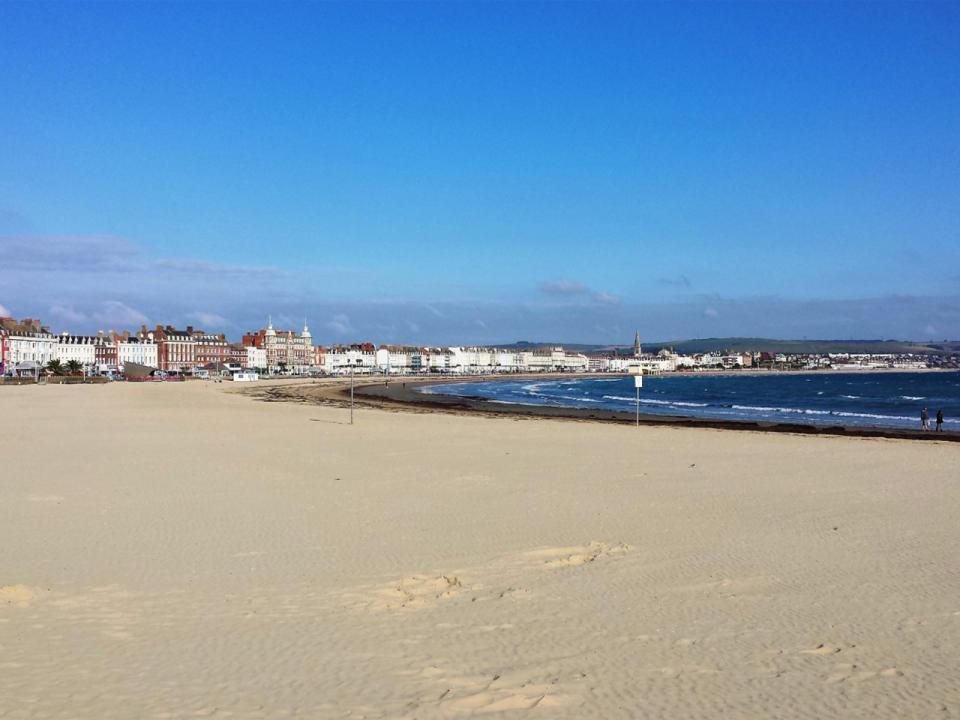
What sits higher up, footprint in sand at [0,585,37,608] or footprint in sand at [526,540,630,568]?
footprint in sand at [0,585,37,608]

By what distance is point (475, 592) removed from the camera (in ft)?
22.5

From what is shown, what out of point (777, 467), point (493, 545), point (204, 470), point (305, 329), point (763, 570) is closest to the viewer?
point (763, 570)

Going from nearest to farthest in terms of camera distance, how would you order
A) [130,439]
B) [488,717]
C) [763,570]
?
1. [488,717]
2. [763,570]
3. [130,439]

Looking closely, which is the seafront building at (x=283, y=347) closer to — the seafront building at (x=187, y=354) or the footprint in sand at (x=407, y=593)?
the seafront building at (x=187, y=354)

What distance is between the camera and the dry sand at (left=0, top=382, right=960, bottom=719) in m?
4.71

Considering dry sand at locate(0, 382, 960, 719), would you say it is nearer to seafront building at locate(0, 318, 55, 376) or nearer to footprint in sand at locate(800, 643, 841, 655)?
footprint in sand at locate(800, 643, 841, 655)

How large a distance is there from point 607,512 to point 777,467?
6.69 metres

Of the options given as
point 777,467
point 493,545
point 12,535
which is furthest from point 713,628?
point 777,467

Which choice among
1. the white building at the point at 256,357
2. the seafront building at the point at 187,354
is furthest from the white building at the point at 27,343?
the white building at the point at 256,357

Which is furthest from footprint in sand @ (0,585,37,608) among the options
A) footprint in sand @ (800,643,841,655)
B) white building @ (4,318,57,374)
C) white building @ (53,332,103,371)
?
white building @ (53,332,103,371)

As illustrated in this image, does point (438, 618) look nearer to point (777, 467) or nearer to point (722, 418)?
point (777, 467)

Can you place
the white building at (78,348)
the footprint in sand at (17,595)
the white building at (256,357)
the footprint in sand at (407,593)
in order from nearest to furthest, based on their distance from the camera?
the footprint in sand at (17,595)
the footprint in sand at (407,593)
the white building at (78,348)
the white building at (256,357)

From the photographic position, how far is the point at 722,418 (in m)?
34.8

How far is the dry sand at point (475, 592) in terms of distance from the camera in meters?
4.71
